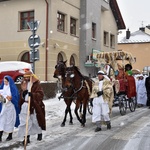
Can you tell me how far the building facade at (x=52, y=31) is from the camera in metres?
23.3

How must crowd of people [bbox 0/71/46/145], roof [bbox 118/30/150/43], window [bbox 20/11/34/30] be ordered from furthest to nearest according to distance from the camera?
roof [bbox 118/30/150/43]
window [bbox 20/11/34/30]
crowd of people [bbox 0/71/46/145]

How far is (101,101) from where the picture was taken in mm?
9742

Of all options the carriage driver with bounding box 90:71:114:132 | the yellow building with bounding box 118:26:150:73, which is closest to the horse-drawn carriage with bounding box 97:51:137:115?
the carriage driver with bounding box 90:71:114:132

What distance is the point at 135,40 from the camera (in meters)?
52.8

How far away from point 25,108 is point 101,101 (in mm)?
2636

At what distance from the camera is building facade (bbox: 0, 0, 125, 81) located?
23.3 m

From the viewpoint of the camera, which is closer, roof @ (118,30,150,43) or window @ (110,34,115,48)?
window @ (110,34,115,48)

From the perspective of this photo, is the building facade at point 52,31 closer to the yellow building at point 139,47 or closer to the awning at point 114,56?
the awning at point 114,56

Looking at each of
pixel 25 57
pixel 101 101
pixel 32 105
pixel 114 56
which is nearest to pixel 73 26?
pixel 25 57

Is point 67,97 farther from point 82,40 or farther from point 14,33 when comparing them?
point 82,40

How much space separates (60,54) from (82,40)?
3206mm

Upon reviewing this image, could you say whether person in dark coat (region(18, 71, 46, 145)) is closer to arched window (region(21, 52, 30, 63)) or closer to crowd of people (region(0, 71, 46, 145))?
crowd of people (region(0, 71, 46, 145))

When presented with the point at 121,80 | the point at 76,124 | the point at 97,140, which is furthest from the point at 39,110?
the point at 121,80

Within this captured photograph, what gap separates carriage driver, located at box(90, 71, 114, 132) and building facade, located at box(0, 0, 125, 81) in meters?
13.5
